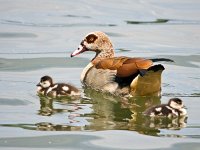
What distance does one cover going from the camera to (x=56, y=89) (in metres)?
13.8

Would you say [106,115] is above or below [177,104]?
below

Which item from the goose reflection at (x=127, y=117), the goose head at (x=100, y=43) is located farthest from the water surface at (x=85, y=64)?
the goose head at (x=100, y=43)

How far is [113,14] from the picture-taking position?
21891 millimetres

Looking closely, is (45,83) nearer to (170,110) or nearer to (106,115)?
(106,115)

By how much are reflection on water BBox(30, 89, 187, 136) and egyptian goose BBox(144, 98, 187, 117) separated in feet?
0.23

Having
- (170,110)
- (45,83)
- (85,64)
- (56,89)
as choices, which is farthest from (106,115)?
(85,64)

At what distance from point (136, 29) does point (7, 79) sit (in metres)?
5.76

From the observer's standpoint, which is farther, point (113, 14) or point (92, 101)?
point (113, 14)

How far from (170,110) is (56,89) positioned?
2.08 m

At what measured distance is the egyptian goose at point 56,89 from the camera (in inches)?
539

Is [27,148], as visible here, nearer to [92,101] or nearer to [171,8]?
[92,101]

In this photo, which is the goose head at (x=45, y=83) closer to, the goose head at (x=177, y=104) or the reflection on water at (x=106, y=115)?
the reflection on water at (x=106, y=115)

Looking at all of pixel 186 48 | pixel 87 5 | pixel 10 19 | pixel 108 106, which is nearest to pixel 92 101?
pixel 108 106

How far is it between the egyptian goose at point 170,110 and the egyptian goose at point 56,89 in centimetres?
162
